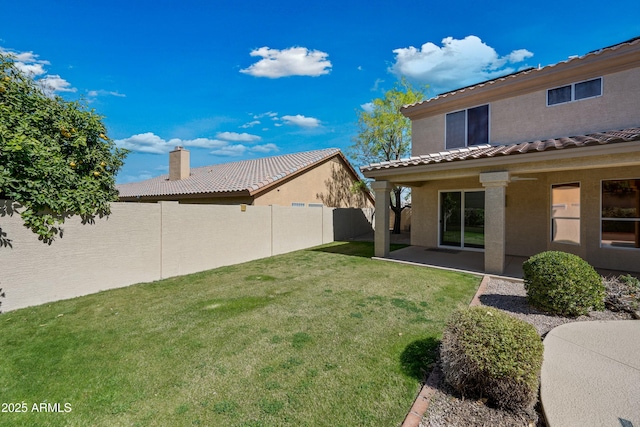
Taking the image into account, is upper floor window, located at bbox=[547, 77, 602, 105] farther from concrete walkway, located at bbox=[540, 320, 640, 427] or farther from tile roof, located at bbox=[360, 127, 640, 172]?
concrete walkway, located at bbox=[540, 320, 640, 427]

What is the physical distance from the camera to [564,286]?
5.20m

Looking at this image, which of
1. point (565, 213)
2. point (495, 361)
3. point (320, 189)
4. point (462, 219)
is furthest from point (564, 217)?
point (320, 189)

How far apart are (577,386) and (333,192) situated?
16.9m

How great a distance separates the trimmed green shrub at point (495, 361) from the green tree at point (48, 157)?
8187 millimetres

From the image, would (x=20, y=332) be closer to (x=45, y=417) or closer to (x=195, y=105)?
(x=45, y=417)

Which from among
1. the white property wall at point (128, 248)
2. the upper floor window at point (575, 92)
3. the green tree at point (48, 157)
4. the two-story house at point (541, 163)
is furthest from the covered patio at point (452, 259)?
the green tree at point (48, 157)

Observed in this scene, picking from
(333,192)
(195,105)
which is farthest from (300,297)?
(195,105)

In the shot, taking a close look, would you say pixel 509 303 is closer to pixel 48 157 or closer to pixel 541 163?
pixel 541 163

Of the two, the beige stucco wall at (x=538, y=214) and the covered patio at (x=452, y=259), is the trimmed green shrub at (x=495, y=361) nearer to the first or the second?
the covered patio at (x=452, y=259)

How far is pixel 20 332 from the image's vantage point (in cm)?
502

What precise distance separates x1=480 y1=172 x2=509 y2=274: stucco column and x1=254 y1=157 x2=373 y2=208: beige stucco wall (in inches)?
384

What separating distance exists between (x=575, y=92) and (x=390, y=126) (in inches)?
428

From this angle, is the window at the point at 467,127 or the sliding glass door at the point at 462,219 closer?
the window at the point at 467,127

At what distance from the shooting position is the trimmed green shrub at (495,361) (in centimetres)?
290
